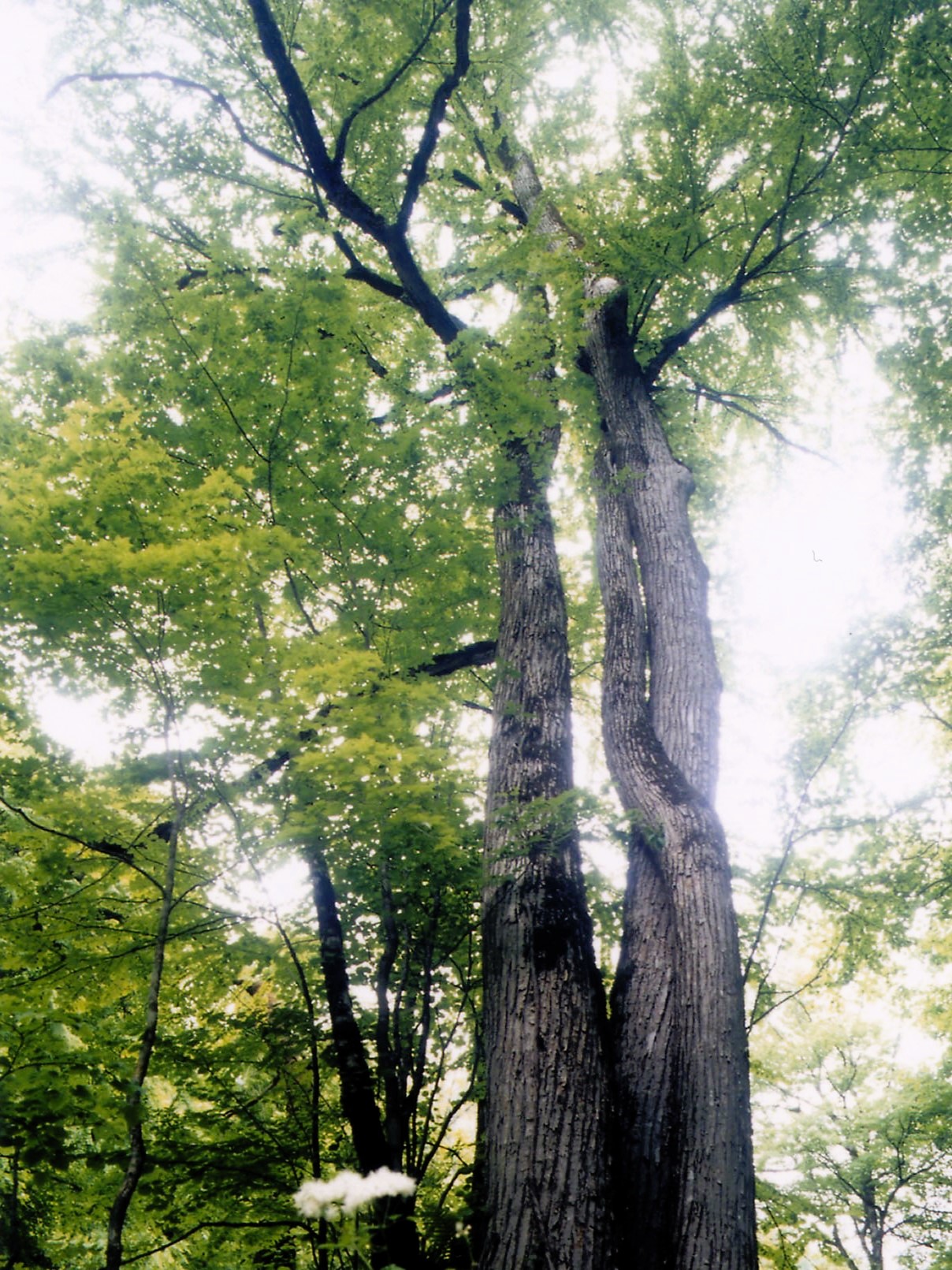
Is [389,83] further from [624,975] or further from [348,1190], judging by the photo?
[348,1190]

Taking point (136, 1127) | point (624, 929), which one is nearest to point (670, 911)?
point (624, 929)

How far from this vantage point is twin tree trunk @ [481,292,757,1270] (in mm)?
2342

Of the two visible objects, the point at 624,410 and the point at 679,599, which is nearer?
the point at 679,599

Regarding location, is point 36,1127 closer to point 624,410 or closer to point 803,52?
point 624,410

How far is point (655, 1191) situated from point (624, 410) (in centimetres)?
470

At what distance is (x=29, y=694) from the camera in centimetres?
317

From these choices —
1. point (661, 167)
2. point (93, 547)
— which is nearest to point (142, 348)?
point (93, 547)

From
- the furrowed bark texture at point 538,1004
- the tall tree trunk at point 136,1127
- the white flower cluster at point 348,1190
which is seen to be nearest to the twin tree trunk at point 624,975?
the furrowed bark texture at point 538,1004

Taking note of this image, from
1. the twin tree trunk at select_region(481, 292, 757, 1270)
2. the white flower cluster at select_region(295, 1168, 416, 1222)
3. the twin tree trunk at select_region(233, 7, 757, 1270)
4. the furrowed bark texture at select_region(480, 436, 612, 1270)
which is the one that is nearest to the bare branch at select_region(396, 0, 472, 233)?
the twin tree trunk at select_region(233, 7, 757, 1270)

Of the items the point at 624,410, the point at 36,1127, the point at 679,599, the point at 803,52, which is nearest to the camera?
the point at 36,1127

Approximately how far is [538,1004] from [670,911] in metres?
0.78

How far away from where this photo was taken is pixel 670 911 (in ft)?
10.1

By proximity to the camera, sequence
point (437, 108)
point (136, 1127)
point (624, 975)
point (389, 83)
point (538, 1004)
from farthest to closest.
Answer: point (437, 108) → point (389, 83) → point (624, 975) → point (538, 1004) → point (136, 1127)

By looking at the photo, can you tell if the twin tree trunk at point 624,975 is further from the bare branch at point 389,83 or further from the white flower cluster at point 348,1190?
the bare branch at point 389,83
